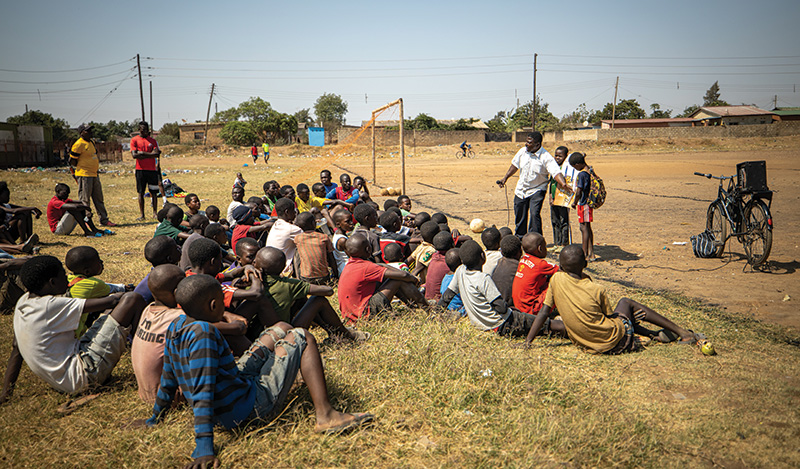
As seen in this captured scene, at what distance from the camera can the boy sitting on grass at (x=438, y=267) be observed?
571cm

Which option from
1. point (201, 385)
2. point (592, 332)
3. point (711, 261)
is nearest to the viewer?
point (201, 385)

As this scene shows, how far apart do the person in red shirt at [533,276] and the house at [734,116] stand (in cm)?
6826

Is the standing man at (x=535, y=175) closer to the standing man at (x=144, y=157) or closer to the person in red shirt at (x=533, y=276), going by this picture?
the person in red shirt at (x=533, y=276)

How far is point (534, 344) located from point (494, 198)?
1112 centimetres

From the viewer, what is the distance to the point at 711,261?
7.74 metres

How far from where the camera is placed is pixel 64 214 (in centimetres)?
972

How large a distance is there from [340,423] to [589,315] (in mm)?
2386

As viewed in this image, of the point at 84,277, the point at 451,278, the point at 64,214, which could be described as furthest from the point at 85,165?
the point at 451,278

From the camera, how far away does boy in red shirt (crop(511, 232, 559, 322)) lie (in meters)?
4.95

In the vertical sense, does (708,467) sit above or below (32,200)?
below

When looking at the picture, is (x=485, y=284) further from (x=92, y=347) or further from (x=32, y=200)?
(x=32, y=200)

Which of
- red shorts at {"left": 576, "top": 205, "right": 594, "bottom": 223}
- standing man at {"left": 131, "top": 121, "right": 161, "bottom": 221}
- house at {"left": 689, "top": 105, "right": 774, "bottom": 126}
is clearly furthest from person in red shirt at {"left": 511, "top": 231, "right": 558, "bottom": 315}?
house at {"left": 689, "top": 105, "right": 774, "bottom": 126}

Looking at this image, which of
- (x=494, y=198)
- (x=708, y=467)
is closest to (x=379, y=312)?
(x=708, y=467)

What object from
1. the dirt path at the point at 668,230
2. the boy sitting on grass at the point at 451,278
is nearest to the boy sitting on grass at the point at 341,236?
the boy sitting on grass at the point at 451,278
